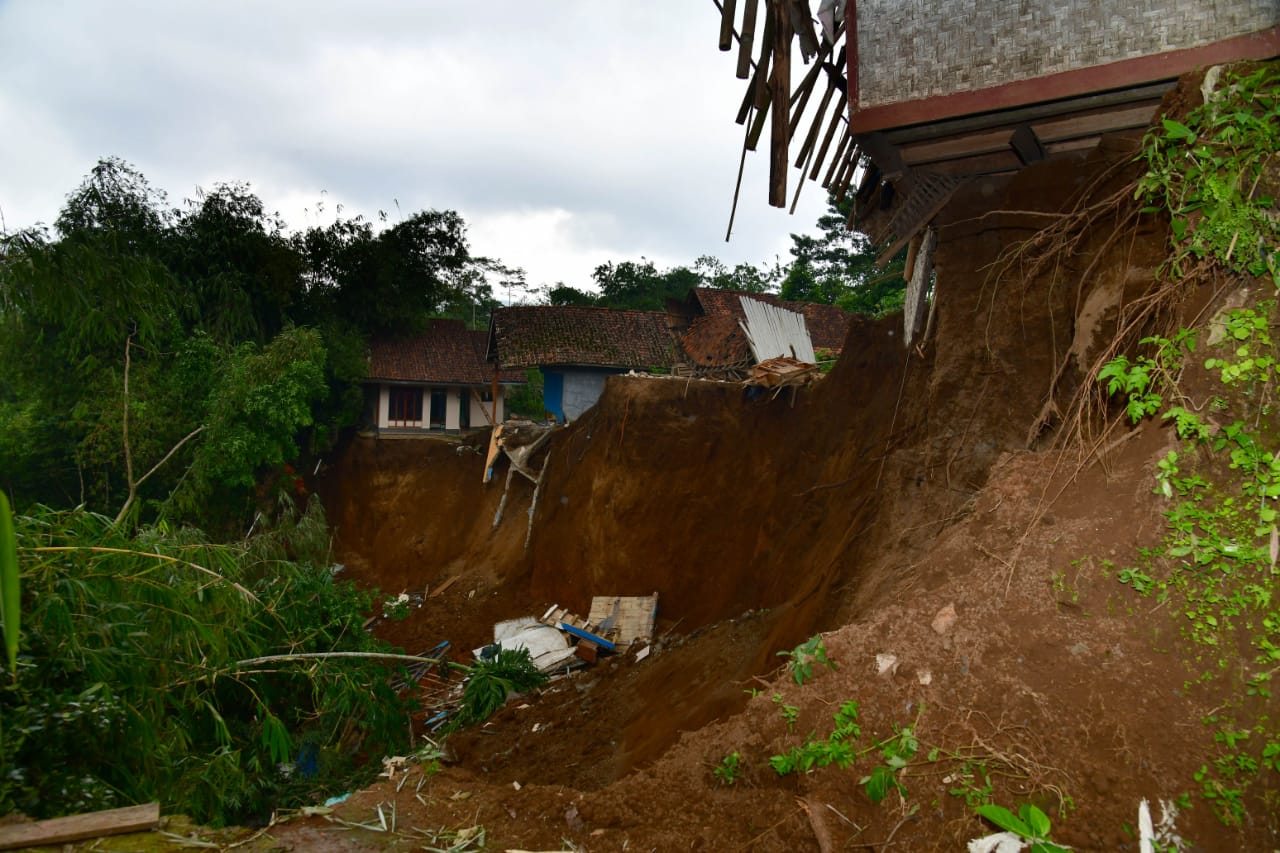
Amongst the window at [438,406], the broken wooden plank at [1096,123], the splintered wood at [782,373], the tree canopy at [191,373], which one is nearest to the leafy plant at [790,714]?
the broken wooden plank at [1096,123]

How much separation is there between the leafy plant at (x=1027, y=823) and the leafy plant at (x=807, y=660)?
97cm

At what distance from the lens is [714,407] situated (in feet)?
43.9

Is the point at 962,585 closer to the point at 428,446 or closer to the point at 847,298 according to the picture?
the point at 428,446

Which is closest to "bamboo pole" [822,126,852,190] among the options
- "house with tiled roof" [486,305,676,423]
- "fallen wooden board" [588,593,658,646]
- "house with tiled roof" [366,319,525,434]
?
"fallen wooden board" [588,593,658,646]

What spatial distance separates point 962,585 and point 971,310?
323 cm

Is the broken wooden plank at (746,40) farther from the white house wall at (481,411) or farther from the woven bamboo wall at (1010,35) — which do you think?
the white house wall at (481,411)

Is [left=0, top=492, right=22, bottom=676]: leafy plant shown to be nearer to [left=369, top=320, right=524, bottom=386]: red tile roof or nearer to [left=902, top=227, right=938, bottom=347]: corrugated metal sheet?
[left=902, top=227, right=938, bottom=347]: corrugated metal sheet

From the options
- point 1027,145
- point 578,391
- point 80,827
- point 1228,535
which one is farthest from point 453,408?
point 1228,535

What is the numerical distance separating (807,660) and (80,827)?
11.7 feet

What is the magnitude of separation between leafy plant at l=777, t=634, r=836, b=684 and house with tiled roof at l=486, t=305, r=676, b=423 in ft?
59.9

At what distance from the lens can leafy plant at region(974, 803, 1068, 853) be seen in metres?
2.52

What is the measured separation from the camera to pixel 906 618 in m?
3.59

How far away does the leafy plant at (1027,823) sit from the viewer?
8.25 feet

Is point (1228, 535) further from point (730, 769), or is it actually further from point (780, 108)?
point (780, 108)
